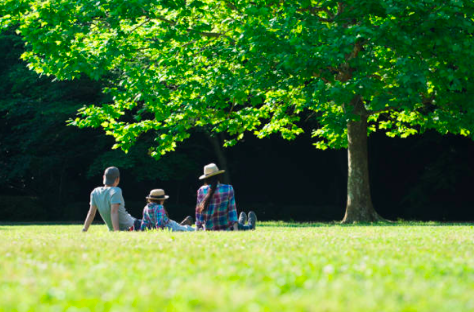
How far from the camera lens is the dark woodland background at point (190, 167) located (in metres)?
33.2

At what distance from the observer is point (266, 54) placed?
17406 mm

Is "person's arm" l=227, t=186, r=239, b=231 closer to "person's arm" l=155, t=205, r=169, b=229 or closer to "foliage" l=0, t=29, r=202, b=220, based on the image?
"person's arm" l=155, t=205, r=169, b=229

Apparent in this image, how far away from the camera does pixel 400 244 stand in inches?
350

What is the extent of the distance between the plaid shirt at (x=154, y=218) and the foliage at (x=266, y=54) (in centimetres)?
505

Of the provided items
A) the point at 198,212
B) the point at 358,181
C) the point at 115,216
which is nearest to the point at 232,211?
the point at 198,212

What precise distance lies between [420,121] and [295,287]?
18.4 meters

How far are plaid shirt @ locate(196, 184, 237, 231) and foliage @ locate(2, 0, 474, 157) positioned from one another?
4538mm

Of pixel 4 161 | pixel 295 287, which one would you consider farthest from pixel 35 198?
pixel 295 287

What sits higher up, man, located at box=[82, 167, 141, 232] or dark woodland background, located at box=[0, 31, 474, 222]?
dark woodland background, located at box=[0, 31, 474, 222]

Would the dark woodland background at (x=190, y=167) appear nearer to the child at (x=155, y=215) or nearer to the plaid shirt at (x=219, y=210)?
the child at (x=155, y=215)

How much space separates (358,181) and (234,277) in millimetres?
17134

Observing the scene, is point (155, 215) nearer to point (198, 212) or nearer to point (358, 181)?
point (198, 212)

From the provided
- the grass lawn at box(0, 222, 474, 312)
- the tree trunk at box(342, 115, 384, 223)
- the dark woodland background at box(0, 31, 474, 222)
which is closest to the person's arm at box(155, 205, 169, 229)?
the grass lawn at box(0, 222, 474, 312)

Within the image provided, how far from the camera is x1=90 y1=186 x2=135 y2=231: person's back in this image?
40.3 ft
